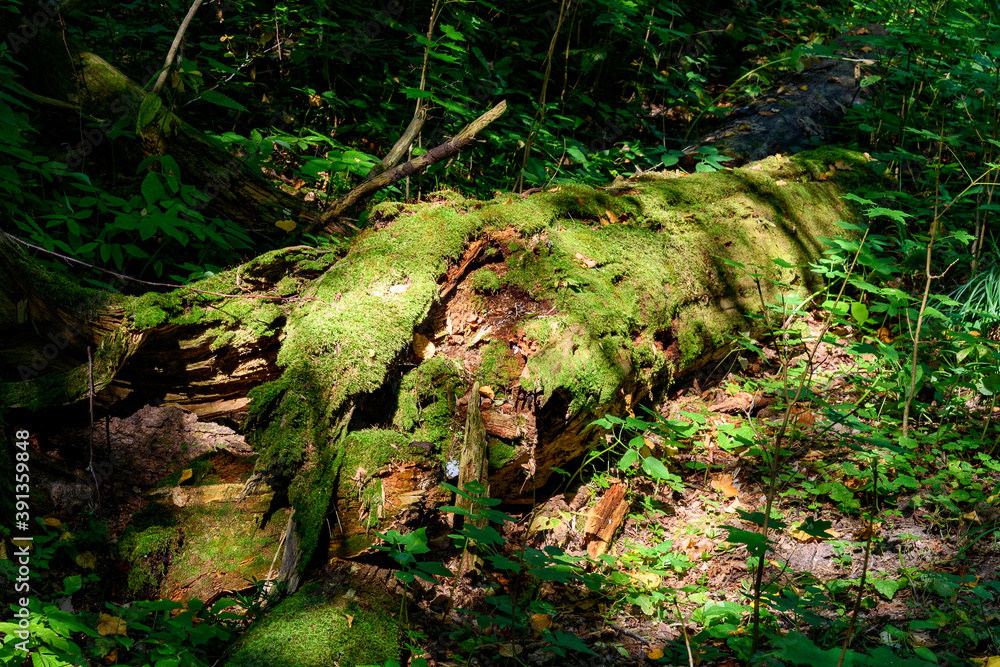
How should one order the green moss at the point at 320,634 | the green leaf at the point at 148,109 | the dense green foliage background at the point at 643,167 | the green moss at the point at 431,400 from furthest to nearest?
the green leaf at the point at 148,109, the green moss at the point at 431,400, the dense green foliage background at the point at 643,167, the green moss at the point at 320,634

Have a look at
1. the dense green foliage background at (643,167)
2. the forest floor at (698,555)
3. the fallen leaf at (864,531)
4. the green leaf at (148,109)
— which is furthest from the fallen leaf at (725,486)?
the green leaf at (148,109)

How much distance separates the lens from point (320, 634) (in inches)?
77.4

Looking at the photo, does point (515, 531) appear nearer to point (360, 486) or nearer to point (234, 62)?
point (360, 486)

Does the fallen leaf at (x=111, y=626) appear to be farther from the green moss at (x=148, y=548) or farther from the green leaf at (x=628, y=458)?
the green leaf at (x=628, y=458)

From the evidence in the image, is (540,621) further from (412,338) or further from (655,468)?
(412,338)

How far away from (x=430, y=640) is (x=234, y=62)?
18.3 feet

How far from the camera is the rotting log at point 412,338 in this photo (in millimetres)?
2350

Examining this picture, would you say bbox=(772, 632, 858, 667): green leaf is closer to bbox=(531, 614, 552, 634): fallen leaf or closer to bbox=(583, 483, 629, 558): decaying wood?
bbox=(531, 614, 552, 634): fallen leaf

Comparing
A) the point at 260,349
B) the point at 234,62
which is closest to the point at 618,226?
the point at 260,349

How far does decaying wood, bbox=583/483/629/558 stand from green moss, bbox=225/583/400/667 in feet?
3.51

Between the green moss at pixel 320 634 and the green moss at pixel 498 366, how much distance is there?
1.05m

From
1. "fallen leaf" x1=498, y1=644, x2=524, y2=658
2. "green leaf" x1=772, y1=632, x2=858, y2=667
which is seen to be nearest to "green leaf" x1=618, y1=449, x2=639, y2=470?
"fallen leaf" x1=498, y1=644, x2=524, y2=658

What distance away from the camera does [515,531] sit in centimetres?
279

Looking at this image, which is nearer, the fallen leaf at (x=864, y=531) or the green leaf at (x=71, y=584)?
A: the green leaf at (x=71, y=584)
